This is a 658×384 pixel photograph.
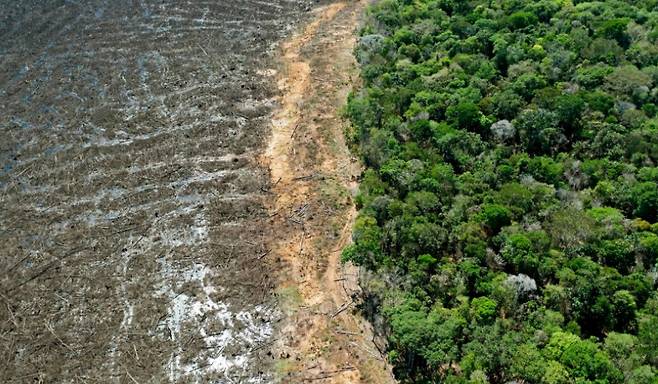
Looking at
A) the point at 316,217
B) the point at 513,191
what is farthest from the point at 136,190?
the point at 513,191

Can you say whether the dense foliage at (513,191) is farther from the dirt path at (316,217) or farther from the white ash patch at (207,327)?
the white ash patch at (207,327)

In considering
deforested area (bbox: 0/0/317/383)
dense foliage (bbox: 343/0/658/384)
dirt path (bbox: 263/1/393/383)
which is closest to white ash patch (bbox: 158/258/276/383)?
deforested area (bbox: 0/0/317/383)

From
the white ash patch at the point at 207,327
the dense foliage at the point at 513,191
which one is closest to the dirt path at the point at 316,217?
the white ash patch at the point at 207,327

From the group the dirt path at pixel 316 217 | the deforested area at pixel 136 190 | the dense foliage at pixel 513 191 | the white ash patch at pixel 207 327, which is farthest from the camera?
the deforested area at pixel 136 190

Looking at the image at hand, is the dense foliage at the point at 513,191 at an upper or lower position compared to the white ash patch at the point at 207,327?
upper

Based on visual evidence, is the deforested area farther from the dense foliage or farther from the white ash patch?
the dense foliage

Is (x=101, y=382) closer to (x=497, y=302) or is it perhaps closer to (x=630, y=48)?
(x=497, y=302)

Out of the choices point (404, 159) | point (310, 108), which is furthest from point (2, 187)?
point (404, 159)
